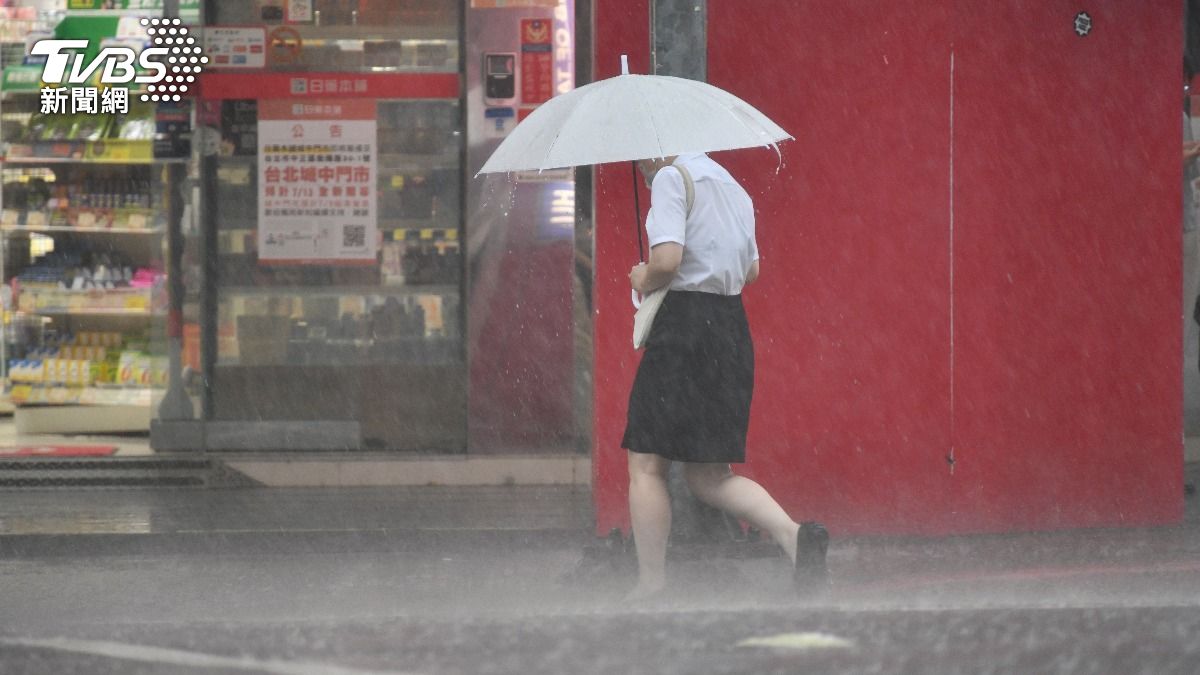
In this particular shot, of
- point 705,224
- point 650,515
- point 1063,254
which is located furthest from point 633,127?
point 1063,254

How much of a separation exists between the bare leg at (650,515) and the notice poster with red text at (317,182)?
3.74m

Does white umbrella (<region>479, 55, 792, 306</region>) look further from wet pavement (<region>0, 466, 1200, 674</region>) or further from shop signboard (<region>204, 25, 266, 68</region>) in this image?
shop signboard (<region>204, 25, 266, 68</region>)

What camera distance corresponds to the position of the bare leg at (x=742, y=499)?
18.8 ft

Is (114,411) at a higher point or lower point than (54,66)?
lower

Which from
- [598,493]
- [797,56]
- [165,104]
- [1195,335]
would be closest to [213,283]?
[165,104]

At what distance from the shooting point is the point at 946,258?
24.0 feet

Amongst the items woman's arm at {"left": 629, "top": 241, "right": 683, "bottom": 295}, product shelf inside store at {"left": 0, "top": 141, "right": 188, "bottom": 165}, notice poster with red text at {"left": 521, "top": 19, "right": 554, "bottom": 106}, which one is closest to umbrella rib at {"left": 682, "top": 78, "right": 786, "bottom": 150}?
woman's arm at {"left": 629, "top": 241, "right": 683, "bottom": 295}

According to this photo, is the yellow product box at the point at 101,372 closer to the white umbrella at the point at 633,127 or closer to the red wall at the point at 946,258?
the red wall at the point at 946,258

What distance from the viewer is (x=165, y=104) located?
9125 mm

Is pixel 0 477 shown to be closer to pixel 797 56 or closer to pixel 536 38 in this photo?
pixel 536 38

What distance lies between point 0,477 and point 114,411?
0.94 meters

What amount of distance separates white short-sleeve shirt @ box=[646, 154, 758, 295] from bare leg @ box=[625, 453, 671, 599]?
1.95 ft

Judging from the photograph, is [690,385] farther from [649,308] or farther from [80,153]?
[80,153]

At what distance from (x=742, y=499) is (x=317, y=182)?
159 inches
